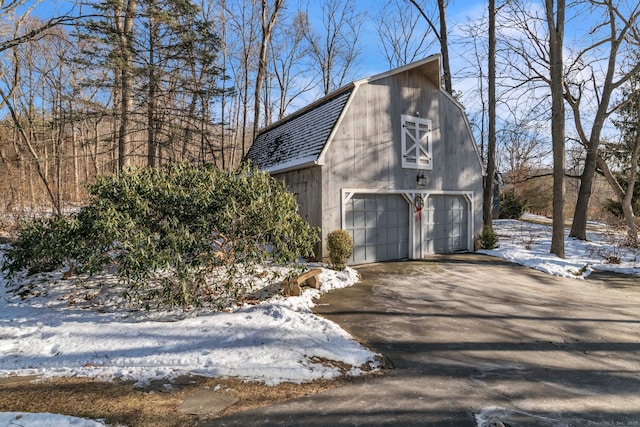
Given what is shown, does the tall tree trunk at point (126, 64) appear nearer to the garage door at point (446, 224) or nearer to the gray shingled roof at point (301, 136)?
the gray shingled roof at point (301, 136)

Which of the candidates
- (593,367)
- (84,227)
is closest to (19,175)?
(84,227)

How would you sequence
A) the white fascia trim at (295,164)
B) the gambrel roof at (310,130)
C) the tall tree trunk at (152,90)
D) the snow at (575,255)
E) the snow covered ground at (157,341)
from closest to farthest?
the snow covered ground at (157,341) → the white fascia trim at (295,164) → the gambrel roof at (310,130) → the snow at (575,255) → the tall tree trunk at (152,90)

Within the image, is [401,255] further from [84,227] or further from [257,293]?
[84,227]

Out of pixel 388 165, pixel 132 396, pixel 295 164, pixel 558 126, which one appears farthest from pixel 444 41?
pixel 132 396

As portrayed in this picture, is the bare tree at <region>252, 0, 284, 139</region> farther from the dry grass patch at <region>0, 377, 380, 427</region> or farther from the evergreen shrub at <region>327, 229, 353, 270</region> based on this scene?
the dry grass patch at <region>0, 377, 380, 427</region>

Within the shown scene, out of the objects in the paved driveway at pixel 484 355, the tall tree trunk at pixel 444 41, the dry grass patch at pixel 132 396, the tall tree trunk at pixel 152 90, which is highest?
the tall tree trunk at pixel 444 41

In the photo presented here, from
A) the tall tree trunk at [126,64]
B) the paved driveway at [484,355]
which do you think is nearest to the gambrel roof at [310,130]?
the paved driveway at [484,355]

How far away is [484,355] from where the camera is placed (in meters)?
4.03

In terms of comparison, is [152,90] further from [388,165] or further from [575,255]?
[575,255]

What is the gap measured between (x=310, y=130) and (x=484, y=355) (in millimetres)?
7640

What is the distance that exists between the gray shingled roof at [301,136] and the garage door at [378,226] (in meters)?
1.94

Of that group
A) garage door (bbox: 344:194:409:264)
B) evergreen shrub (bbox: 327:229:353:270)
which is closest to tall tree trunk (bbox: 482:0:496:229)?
garage door (bbox: 344:194:409:264)

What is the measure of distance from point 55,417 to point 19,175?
19533mm

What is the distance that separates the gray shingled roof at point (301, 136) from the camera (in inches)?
350
